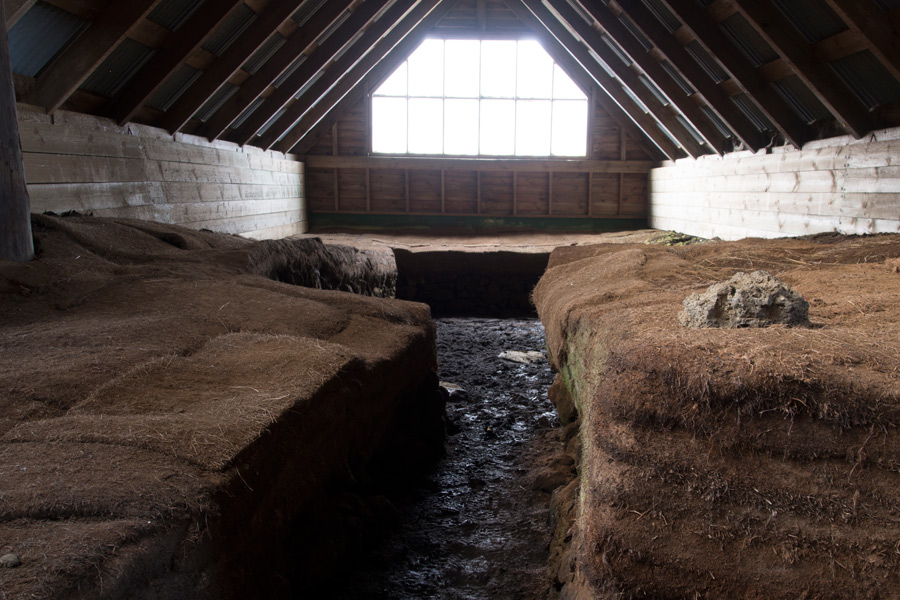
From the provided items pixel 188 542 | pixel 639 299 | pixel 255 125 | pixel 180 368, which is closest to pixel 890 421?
pixel 639 299

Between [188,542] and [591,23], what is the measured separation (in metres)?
10.8

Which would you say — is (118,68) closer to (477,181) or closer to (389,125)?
(389,125)

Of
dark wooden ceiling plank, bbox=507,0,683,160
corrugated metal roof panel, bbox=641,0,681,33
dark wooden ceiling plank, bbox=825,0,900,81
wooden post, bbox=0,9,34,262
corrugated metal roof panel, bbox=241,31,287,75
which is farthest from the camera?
dark wooden ceiling plank, bbox=507,0,683,160

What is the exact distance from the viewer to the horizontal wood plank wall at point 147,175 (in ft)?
17.9

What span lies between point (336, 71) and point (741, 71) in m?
6.29

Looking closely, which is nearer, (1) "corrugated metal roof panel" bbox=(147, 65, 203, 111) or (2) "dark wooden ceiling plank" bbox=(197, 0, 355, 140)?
(1) "corrugated metal roof panel" bbox=(147, 65, 203, 111)

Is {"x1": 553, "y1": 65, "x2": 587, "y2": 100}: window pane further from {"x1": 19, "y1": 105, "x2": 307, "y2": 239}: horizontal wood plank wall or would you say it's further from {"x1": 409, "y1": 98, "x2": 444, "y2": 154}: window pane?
{"x1": 19, "y1": 105, "x2": 307, "y2": 239}: horizontal wood plank wall

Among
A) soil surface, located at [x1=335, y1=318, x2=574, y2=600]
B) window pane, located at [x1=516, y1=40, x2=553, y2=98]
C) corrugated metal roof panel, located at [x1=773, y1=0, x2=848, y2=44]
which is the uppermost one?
window pane, located at [x1=516, y1=40, x2=553, y2=98]

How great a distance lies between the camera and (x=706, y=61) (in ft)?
26.5

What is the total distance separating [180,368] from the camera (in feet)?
8.98

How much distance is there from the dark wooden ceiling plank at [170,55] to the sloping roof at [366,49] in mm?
15

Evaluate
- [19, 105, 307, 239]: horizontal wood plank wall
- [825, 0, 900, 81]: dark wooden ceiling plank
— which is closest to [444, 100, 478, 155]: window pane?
[19, 105, 307, 239]: horizontal wood plank wall

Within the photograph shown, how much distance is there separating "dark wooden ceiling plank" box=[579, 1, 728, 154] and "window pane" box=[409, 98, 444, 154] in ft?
16.8

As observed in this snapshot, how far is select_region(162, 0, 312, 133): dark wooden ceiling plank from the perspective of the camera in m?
7.18
